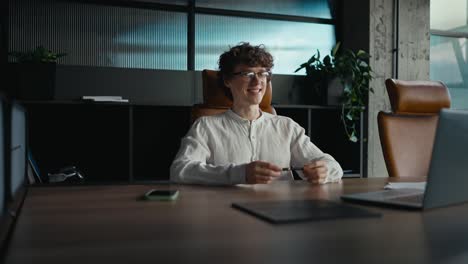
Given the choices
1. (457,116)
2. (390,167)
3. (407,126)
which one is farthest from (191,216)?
(407,126)

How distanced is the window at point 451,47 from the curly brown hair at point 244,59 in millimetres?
2805

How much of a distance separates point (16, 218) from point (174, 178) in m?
0.80

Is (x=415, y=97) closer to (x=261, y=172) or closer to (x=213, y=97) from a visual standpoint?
(x=213, y=97)

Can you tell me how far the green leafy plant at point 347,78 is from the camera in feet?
10.7

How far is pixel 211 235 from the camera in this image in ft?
2.13

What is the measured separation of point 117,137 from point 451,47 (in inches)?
136

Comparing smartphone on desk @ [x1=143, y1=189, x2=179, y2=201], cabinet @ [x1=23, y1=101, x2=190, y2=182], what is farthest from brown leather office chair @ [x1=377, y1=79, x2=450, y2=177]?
cabinet @ [x1=23, y1=101, x2=190, y2=182]

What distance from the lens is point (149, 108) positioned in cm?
320

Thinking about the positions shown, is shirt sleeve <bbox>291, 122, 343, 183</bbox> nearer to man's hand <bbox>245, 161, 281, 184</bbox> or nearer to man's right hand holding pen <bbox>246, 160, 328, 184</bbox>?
man's right hand holding pen <bbox>246, 160, 328, 184</bbox>

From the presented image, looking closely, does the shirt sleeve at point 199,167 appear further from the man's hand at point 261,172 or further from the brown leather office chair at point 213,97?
the brown leather office chair at point 213,97

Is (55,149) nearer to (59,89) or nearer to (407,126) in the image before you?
(59,89)

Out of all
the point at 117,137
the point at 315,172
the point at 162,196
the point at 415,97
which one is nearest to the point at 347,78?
the point at 415,97

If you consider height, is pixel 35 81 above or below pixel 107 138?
above

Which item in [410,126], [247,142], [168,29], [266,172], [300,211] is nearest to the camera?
[300,211]
